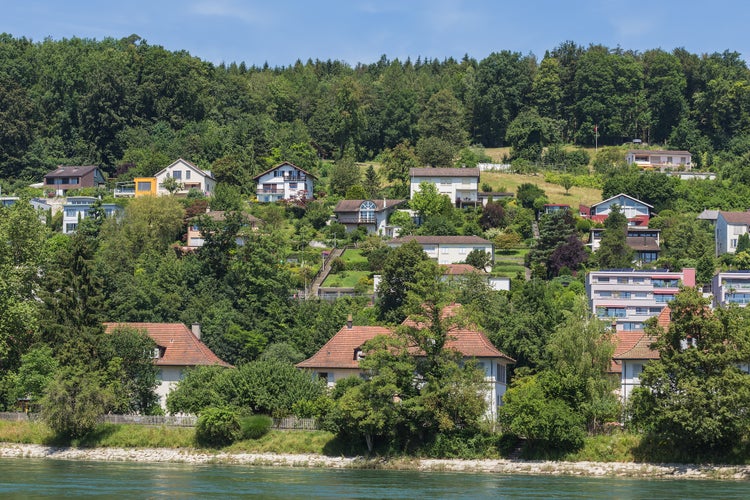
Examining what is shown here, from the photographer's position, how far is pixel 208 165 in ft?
435

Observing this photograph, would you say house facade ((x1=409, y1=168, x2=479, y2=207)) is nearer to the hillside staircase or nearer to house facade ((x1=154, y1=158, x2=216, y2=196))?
the hillside staircase

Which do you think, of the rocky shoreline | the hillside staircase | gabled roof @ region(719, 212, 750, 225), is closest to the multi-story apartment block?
gabled roof @ region(719, 212, 750, 225)

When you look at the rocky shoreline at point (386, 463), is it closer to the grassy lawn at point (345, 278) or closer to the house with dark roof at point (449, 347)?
the house with dark roof at point (449, 347)

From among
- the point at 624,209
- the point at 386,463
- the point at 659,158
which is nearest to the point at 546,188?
the point at 624,209

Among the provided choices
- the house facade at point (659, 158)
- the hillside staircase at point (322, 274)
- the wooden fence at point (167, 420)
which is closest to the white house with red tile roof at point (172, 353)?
the wooden fence at point (167, 420)

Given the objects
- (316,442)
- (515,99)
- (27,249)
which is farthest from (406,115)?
(316,442)

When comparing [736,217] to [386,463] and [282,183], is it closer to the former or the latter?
[282,183]

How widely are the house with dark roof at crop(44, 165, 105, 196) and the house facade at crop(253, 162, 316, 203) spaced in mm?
18195

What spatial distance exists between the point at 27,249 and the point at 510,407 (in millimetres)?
30315

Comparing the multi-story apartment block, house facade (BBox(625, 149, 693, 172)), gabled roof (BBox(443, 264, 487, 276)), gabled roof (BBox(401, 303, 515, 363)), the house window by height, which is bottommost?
the house window

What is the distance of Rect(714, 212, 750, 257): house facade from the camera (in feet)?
343

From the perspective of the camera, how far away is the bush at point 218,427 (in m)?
58.8

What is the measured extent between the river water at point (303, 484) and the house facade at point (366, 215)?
58.7 metres

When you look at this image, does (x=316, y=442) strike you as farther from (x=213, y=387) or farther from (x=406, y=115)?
(x=406, y=115)
